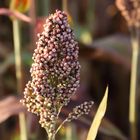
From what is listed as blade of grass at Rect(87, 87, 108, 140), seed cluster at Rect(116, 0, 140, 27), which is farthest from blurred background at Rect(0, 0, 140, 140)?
blade of grass at Rect(87, 87, 108, 140)

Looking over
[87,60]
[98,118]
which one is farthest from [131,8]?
[87,60]

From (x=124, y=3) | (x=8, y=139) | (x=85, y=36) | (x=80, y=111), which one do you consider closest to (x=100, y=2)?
(x=85, y=36)

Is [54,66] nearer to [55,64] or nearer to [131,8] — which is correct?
[55,64]

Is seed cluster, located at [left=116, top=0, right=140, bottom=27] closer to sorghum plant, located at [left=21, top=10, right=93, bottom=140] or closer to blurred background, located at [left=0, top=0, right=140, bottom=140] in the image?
blurred background, located at [left=0, top=0, right=140, bottom=140]

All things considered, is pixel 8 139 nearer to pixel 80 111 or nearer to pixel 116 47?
pixel 116 47

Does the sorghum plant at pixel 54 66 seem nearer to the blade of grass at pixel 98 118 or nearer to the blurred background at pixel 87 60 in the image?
the blade of grass at pixel 98 118

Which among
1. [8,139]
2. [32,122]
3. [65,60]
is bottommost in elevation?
[8,139]

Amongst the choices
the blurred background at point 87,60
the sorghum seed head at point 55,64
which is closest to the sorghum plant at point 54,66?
the sorghum seed head at point 55,64
